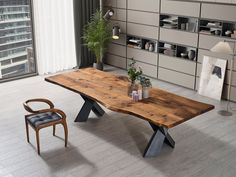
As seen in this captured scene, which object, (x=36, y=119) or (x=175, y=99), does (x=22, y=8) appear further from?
(x=175, y=99)

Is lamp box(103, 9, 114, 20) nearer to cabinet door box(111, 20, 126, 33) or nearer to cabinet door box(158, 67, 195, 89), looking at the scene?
cabinet door box(111, 20, 126, 33)

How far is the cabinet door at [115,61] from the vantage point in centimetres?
737

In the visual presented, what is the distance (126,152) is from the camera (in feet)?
13.2

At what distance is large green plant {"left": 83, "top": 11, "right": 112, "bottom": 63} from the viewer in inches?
267

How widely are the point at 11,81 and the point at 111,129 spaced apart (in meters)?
2.88

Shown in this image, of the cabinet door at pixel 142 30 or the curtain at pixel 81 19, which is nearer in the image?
the cabinet door at pixel 142 30

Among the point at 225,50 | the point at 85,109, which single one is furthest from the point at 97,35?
the point at 225,50

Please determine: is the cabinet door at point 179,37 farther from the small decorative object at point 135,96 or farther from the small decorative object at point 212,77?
the small decorative object at point 135,96

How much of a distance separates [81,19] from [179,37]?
2224 millimetres

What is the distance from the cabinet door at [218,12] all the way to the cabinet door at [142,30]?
1.13 meters

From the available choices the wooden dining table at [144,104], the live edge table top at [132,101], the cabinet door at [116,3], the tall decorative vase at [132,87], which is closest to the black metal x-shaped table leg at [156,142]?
the wooden dining table at [144,104]

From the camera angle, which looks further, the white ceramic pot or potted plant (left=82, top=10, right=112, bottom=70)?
potted plant (left=82, top=10, right=112, bottom=70)

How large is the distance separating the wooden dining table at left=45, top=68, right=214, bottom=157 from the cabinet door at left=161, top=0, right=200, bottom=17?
6.37 ft

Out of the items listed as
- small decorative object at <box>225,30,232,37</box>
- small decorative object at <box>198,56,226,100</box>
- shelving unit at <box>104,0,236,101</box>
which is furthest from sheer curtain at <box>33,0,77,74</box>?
small decorative object at <box>225,30,232,37</box>
